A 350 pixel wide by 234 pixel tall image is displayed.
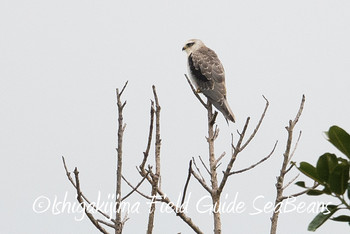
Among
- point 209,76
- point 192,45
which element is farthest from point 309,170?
point 192,45

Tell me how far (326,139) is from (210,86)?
317 inches

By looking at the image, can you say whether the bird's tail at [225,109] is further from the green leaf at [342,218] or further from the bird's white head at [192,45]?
the green leaf at [342,218]

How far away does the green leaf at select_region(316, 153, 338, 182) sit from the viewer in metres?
2.56

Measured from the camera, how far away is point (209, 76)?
1087 cm

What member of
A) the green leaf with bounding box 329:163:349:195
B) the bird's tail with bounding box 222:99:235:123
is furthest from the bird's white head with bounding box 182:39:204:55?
the green leaf with bounding box 329:163:349:195

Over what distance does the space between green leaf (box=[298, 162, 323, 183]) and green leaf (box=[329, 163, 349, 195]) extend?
0.10 metres

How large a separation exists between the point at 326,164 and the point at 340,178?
96 millimetres

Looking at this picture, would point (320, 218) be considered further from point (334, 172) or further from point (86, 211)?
point (86, 211)

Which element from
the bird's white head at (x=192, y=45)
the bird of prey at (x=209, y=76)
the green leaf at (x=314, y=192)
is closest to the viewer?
the green leaf at (x=314, y=192)

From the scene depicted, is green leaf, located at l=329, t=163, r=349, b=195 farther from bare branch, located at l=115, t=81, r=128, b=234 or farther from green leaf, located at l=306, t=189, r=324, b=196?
bare branch, located at l=115, t=81, r=128, b=234

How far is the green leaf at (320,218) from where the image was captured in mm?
2652

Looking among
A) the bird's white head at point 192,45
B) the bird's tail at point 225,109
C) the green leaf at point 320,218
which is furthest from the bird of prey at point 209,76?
the green leaf at point 320,218

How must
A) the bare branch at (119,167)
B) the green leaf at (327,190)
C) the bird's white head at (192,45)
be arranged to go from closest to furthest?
the green leaf at (327,190) < the bare branch at (119,167) < the bird's white head at (192,45)

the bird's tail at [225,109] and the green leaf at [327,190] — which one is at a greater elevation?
the bird's tail at [225,109]
